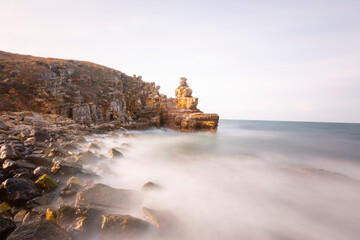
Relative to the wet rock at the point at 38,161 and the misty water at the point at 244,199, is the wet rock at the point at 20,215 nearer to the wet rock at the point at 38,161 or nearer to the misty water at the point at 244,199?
the misty water at the point at 244,199

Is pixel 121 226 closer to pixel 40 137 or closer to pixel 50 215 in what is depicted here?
pixel 50 215

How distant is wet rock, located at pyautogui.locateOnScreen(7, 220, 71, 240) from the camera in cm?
240

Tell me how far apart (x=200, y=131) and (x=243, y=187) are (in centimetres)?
1868

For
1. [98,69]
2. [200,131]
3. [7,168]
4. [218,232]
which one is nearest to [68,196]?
[7,168]

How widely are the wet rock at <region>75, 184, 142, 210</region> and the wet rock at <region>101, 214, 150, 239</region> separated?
0.66m

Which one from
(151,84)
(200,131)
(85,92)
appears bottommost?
(200,131)

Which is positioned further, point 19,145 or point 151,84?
point 151,84

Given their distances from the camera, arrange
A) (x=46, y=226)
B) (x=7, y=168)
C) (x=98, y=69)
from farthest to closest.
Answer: (x=98, y=69), (x=7, y=168), (x=46, y=226)

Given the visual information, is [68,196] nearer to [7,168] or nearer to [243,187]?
[7,168]

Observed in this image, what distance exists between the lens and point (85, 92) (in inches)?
800

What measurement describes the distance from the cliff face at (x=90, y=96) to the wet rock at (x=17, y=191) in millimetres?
13476

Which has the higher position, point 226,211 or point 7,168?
point 7,168

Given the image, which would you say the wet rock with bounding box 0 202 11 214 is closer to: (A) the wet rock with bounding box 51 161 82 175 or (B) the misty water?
(A) the wet rock with bounding box 51 161 82 175

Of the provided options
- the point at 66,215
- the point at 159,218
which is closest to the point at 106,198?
the point at 66,215
